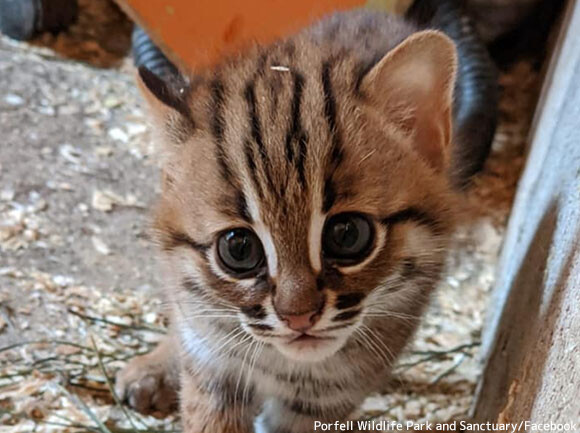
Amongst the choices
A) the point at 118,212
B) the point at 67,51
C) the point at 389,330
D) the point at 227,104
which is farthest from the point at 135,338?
the point at 67,51

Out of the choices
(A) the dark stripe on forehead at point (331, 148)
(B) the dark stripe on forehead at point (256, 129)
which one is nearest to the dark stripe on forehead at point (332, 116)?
(A) the dark stripe on forehead at point (331, 148)

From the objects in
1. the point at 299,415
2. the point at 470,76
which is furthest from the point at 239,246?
the point at 470,76

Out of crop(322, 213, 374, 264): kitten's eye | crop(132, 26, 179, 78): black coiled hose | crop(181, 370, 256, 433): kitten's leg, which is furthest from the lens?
crop(132, 26, 179, 78): black coiled hose

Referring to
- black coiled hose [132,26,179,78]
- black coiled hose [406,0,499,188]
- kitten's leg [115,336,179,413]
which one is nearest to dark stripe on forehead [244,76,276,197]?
kitten's leg [115,336,179,413]

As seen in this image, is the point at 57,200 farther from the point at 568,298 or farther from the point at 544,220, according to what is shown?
the point at 568,298

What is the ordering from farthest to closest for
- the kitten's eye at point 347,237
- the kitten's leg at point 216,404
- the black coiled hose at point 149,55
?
the black coiled hose at point 149,55, the kitten's leg at point 216,404, the kitten's eye at point 347,237

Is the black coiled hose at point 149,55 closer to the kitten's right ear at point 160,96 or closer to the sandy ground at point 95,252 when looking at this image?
the sandy ground at point 95,252

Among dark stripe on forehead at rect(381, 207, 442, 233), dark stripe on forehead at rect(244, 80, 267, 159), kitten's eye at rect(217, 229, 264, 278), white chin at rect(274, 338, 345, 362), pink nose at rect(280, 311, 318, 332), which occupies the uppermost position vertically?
dark stripe on forehead at rect(244, 80, 267, 159)

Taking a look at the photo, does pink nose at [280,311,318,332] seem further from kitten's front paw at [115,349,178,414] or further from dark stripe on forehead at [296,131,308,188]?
kitten's front paw at [115,349,178,414]
